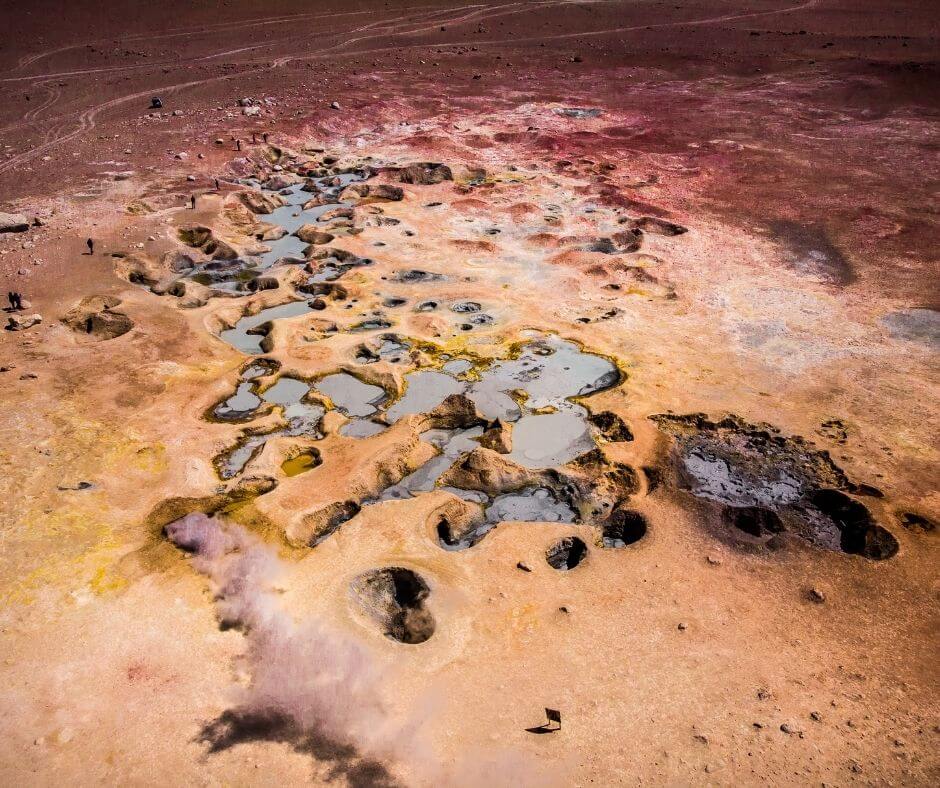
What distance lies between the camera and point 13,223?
37.7 ft

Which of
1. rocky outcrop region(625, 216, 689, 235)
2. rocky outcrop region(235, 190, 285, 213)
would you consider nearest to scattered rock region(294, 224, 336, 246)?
rocky outcrop region(235, 190, 285, 213)

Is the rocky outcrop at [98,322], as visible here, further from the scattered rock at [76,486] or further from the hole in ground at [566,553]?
the hole in ground at [566,553]

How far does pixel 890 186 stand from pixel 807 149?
290 centimetres

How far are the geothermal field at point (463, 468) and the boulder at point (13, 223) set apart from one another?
0.78ft

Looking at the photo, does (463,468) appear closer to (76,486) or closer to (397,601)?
(397,601)

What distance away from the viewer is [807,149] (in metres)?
17.2

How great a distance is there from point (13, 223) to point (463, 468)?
9431mm

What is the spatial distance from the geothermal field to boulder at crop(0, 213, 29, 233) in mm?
236

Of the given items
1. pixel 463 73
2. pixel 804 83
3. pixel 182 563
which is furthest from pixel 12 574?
pixel 804 83

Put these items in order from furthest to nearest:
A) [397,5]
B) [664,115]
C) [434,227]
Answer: [397,5] → [664,115] → [434,227]

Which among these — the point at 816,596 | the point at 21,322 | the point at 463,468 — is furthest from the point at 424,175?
the point at 816,596

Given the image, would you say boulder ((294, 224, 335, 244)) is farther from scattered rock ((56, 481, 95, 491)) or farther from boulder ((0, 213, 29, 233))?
scattered rock ((56, 481, 95, 491))

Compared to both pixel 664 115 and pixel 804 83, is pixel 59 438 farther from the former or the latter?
pixel 804 83

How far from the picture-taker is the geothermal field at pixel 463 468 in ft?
15.2
